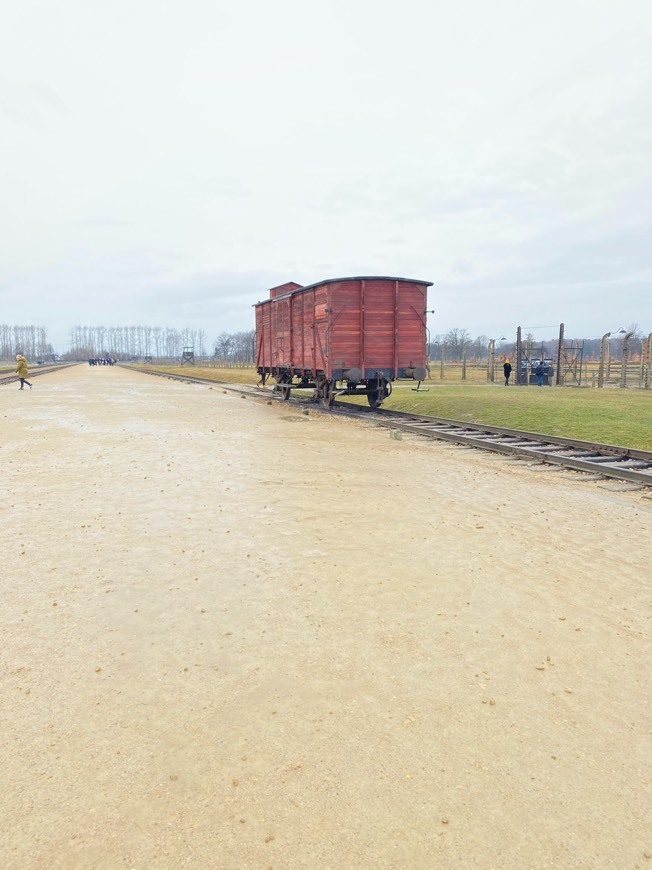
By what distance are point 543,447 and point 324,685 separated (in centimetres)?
965

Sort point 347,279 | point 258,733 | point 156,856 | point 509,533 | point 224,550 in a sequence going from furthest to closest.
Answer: point 347,279 → point 509,533 → point 224,550 → point 258,733 → point 156,856

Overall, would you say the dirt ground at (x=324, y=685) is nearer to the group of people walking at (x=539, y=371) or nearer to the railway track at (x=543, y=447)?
the railway track at (x=543, y=447)

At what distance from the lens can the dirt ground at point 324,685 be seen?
240 centimetres

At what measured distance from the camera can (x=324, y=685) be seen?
11.3 ft

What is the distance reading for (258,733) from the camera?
3.00 metres

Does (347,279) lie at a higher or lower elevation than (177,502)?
higher

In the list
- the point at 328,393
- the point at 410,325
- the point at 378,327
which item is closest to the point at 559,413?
the point at 410,325

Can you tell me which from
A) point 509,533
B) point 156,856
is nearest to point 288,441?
point 509,533

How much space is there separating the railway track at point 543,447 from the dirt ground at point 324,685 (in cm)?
212

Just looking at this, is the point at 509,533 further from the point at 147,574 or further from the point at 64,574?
the point at 64,574

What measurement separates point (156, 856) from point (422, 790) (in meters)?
1.14

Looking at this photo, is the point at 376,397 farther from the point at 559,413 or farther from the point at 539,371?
the point at 539,371

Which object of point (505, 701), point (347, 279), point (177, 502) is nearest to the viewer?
point (505, 701)

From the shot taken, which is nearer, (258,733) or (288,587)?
(258,733)
